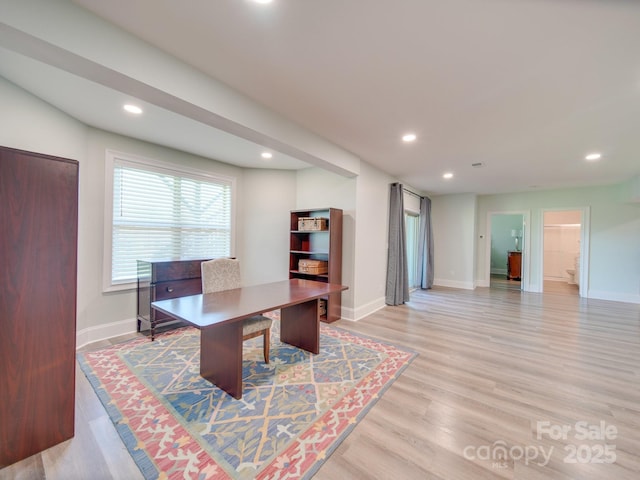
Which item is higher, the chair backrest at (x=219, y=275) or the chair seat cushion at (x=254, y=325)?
the chair backrest at (x=219, y=275)

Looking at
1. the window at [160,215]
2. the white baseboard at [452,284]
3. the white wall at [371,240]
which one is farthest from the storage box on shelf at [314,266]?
the white baseboard at [452,284]

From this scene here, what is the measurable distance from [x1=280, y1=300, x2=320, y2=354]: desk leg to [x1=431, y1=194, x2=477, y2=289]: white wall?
5520 millimetres

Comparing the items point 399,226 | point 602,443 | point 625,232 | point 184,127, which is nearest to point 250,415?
point 602,443

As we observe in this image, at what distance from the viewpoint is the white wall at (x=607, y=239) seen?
213 inches

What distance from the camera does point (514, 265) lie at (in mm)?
8188

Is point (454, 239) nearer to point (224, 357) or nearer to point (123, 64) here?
point (224, 357)

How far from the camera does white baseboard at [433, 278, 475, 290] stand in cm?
668

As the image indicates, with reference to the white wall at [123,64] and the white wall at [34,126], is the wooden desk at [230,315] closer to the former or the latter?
the white wall at [123,64]

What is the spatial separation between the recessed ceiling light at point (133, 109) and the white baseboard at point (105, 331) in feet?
7.96

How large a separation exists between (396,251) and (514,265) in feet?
19.3


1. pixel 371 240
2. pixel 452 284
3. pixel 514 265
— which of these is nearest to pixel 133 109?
pixel 371 240

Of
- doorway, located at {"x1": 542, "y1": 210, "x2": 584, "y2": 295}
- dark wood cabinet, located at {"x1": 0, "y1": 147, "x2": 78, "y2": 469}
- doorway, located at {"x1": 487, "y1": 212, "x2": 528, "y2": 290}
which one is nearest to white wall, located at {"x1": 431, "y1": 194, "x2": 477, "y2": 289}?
doorway, located at {"x1": 487, "y1": 212, "x2": 528, "y2": 290}

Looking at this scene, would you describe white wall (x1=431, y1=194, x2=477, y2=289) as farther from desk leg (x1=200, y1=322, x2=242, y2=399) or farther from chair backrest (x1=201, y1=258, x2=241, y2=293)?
desk leg (x1=200, y1=322, x2=242, y2=399)

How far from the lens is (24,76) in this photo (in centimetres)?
197
